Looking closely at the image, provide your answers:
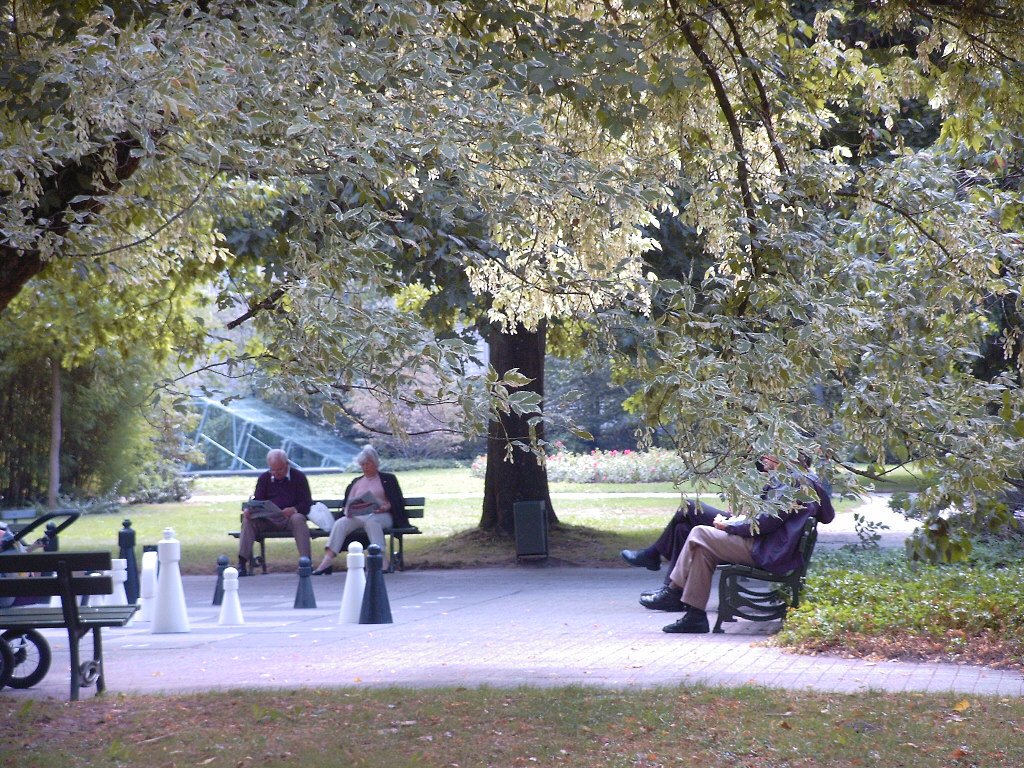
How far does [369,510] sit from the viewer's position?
14844 millimetres

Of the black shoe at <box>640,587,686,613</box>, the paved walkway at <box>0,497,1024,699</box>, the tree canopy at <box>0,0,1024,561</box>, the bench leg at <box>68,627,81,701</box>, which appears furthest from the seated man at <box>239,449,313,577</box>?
the bench leg at <box>68,627,81,701</box>

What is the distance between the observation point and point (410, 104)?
562 centimetres

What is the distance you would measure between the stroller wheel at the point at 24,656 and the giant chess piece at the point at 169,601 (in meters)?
2.13

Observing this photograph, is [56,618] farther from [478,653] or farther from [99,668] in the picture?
[478,653]

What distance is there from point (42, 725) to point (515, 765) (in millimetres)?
2740

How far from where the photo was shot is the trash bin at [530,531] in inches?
596

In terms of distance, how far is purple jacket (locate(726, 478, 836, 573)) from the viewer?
9438 millimetres

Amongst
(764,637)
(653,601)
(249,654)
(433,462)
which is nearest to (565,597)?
(653,601)

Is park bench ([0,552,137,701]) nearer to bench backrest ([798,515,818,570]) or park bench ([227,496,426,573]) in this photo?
bench backrest ([798,515,818,570])

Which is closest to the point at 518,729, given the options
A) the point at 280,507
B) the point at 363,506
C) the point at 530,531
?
the point at 363,506

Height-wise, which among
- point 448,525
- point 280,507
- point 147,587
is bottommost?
point 448,525

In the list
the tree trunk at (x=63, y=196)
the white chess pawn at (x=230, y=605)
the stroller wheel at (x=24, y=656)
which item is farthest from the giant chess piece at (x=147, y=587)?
the tree trunk at (x=63, y=196)

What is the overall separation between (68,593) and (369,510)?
7.57m

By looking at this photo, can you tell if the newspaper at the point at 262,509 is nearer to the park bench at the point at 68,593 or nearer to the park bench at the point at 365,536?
the park bench at the point at 365,536
